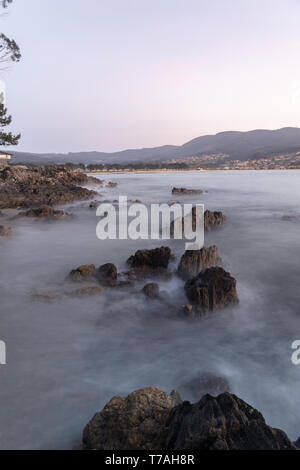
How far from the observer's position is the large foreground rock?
5.81 feet

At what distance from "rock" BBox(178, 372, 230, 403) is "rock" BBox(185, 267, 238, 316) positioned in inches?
54.3

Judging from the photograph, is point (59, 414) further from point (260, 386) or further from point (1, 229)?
point (1, 229)

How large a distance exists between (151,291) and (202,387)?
7.82ft

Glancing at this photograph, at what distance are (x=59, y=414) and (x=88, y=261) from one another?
5.00m

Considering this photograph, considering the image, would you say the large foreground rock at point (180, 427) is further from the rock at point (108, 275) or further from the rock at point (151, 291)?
the rock at point (108, 275)

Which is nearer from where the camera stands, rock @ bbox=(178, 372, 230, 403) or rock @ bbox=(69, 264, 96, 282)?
rock @ bbox=(178, 372, 230, 403)

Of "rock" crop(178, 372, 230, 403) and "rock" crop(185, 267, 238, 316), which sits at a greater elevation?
"rock" crop(185, 267, 238, 316)

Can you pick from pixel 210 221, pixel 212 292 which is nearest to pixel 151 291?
pixel 212 292

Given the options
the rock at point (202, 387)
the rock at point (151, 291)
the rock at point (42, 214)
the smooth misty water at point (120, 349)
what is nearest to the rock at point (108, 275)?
the smooth misty water at point (120, 349)

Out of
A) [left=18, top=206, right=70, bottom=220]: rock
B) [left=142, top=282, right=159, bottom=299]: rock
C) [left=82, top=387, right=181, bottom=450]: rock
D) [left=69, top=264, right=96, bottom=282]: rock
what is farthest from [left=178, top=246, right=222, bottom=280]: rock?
[left=18, top=206, right=70, bottom=220]: rock

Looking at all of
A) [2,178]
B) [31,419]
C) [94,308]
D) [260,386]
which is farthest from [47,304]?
[2,178]

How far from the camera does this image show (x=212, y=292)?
4.64 metres

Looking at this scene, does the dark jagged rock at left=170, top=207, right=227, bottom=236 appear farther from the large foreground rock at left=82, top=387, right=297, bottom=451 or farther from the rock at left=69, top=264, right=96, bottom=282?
the large foreground rock at left=82, top=387, right=297, bottom=451

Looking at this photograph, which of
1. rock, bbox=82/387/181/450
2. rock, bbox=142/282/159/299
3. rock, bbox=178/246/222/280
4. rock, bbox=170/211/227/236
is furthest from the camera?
rock, bbox=170/211/227/236
